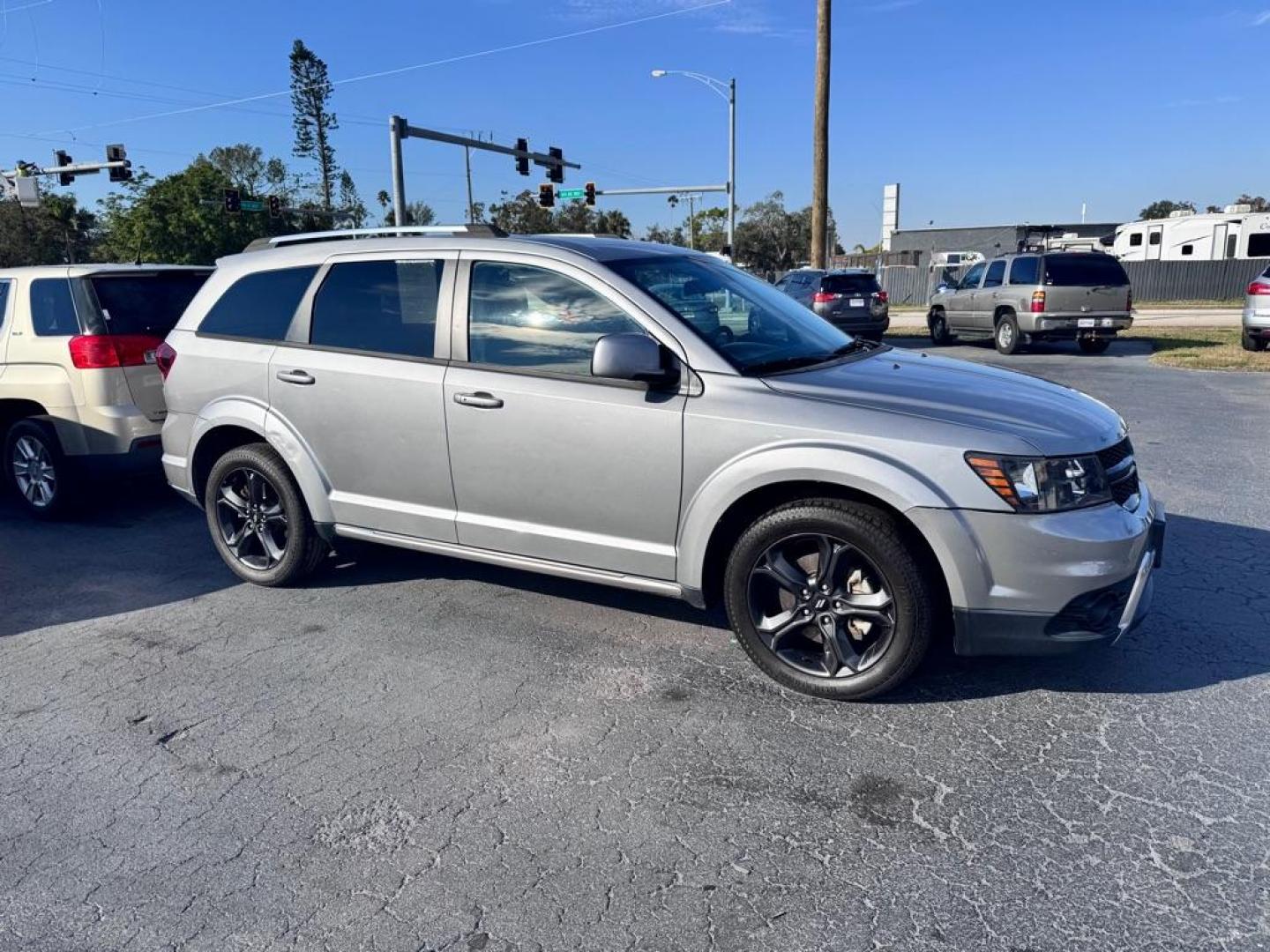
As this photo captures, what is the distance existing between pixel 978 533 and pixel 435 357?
8.43 ft

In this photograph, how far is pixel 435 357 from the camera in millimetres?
4512

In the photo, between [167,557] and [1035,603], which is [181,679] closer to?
[167,557]

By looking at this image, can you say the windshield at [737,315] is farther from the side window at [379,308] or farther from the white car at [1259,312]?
the white car at [1259,312]

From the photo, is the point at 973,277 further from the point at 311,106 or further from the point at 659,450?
the point at 311,106

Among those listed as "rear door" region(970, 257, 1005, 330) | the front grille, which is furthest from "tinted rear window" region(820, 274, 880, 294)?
the front grille

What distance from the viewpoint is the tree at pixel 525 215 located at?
214 ft

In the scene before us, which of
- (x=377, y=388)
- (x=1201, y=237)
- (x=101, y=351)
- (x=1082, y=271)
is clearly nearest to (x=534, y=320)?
(x=377, y=388)

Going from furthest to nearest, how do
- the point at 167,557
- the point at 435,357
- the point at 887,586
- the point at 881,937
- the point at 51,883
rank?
the point at 167,557 < the point at 435,357 < the point at 887,586 < the point at 51,883 < the point at 881,937

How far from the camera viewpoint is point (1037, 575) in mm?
3383

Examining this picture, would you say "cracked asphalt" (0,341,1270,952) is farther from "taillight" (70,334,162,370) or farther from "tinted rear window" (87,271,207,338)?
"tinted rear window" (87,271,207,338)

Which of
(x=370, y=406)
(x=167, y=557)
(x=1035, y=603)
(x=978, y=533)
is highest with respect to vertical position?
(x=370, y=406)

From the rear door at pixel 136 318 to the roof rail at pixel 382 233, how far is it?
4.94 ft

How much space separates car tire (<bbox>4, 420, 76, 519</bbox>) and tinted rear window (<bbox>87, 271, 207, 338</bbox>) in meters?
0.93

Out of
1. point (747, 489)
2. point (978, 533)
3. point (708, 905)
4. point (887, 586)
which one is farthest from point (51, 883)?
point (978, 533)
